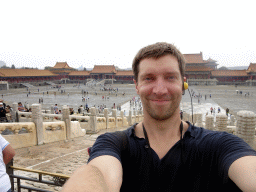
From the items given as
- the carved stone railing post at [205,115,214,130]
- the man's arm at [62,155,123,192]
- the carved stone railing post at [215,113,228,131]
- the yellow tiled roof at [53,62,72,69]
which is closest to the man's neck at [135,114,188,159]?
the man's arm at [62,155,123,192]

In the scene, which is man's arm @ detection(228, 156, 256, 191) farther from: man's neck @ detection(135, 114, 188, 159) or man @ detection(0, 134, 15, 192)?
man @ detection(0, 134, 15, 192)

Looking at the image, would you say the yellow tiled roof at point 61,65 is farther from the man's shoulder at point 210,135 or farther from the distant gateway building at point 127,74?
the man's shoulder at point 210,135

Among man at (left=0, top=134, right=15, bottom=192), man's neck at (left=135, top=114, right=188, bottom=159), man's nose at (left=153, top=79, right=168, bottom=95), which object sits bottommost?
man at (left=0, top=134, right=15, bottom=192)

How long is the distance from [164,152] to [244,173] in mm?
471

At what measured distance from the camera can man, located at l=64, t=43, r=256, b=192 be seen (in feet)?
3.23

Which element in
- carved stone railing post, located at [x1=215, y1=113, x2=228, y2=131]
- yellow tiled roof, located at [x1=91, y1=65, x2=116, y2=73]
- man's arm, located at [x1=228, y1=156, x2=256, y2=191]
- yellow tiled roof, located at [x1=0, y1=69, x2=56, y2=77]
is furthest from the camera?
yellow tiled roof, located at [x1=91, y1=65, x2=116, y2=73]

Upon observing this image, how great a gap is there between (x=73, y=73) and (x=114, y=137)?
6024 cm

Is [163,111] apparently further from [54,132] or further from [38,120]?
[54,132]

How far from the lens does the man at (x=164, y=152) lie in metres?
0.98

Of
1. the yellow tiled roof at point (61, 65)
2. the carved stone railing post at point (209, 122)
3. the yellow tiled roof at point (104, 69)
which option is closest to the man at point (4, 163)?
the carved stone railing post at point (209, 122)

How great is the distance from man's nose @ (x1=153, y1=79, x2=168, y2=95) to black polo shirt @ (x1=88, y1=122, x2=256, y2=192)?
389mm

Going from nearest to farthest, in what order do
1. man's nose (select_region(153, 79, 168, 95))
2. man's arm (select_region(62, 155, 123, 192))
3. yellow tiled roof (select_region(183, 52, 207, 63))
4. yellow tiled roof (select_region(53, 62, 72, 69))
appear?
1. man's arm (select_region(62, 155, 123, 192))
2. man's nose (select_region(153, 79, 168, 95))
3. yellow tiled roof (select_region(183, 52, 207, 63))
4. yellow tiled roof (select_region(53, 62, 72, 69))

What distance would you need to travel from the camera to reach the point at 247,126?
14.8 feet

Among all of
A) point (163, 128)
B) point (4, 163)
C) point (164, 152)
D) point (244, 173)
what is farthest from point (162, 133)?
point (4, 163)
